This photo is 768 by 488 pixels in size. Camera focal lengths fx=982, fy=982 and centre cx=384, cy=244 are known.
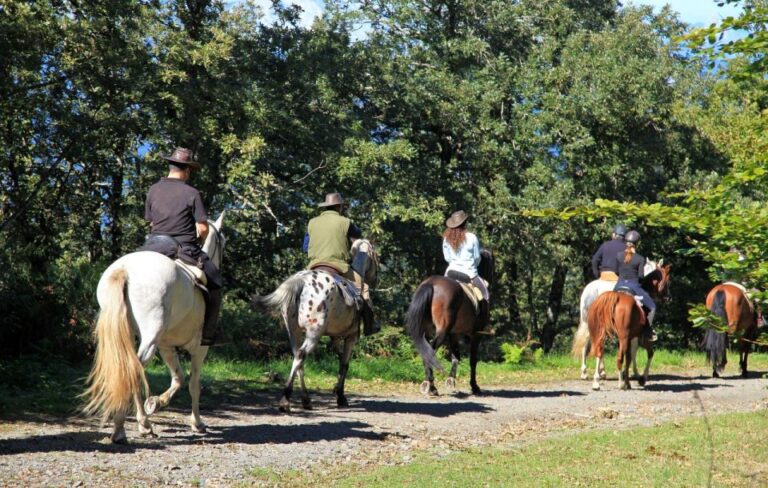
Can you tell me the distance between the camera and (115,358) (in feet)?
28.6

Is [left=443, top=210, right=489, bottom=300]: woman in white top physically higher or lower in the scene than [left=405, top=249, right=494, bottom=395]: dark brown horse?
higher

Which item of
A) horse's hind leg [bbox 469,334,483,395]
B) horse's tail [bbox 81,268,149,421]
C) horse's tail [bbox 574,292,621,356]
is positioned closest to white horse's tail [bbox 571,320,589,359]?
horse's tail [bbox 574,292,621,356]

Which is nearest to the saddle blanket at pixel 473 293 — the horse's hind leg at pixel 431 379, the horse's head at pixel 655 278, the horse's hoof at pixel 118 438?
the horse's hind leg at pixel 431 379

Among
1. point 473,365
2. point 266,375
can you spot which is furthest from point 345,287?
point 266,375

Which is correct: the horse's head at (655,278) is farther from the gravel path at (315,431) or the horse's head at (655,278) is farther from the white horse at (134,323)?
the white horse at (134,323)

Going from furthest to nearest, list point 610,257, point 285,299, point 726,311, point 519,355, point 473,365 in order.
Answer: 1. point 519,355
2. point 726,311
3. point 610,257
4. point 473,365
5. point 285,299

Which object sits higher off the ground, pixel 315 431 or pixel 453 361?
pixel 453 361

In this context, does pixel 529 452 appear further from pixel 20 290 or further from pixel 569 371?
pixel 569 371

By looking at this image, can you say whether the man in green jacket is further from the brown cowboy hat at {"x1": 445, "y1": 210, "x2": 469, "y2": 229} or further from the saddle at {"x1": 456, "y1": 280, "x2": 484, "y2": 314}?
the saddle at {"x1": 456, "y1": 280, "x2": 484, "y2": 314}

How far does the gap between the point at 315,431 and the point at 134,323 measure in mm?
2817

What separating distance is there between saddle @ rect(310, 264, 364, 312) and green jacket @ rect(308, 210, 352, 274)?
60 mm

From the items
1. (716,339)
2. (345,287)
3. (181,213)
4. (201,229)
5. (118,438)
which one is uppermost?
(181,213)

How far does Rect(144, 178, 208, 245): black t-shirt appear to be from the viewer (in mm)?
9805

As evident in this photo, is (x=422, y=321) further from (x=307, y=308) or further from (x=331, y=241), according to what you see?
(x=307, y=308)
